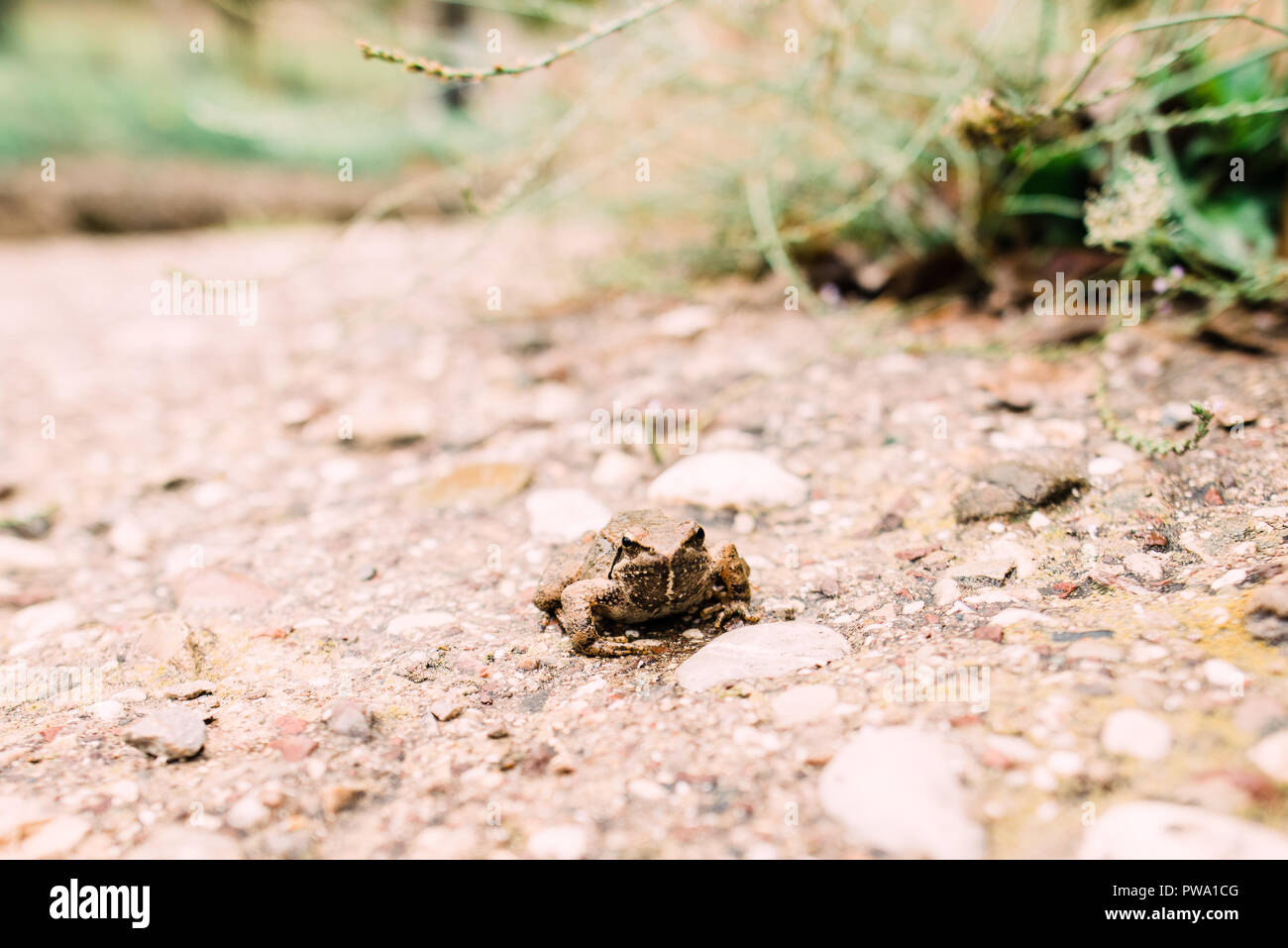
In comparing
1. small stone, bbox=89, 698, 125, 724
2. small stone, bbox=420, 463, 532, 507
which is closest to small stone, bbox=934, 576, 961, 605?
small stone, bbox=420, 463, 532, 507

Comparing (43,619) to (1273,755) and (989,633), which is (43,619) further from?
(1273,755)

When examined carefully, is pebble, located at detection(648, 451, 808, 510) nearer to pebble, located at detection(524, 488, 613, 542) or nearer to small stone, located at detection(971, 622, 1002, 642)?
pebble, located at detection(524, 488, 613, 542)

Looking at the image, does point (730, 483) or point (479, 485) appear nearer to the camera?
point (730, 483)

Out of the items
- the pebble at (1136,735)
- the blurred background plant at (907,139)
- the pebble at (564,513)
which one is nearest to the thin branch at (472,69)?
the blurred background plant at (907,139)

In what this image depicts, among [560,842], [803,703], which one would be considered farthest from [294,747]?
[803,703]

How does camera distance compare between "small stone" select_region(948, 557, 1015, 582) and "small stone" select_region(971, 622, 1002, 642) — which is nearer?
"small stone" select_region(971, 622, 1002, 642)

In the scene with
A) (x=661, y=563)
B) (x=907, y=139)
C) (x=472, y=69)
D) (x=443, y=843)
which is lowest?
(x=443, y=843)

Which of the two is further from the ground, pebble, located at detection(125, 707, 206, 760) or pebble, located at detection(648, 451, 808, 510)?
pebble, located at detection(648, 451, 808, 510)
